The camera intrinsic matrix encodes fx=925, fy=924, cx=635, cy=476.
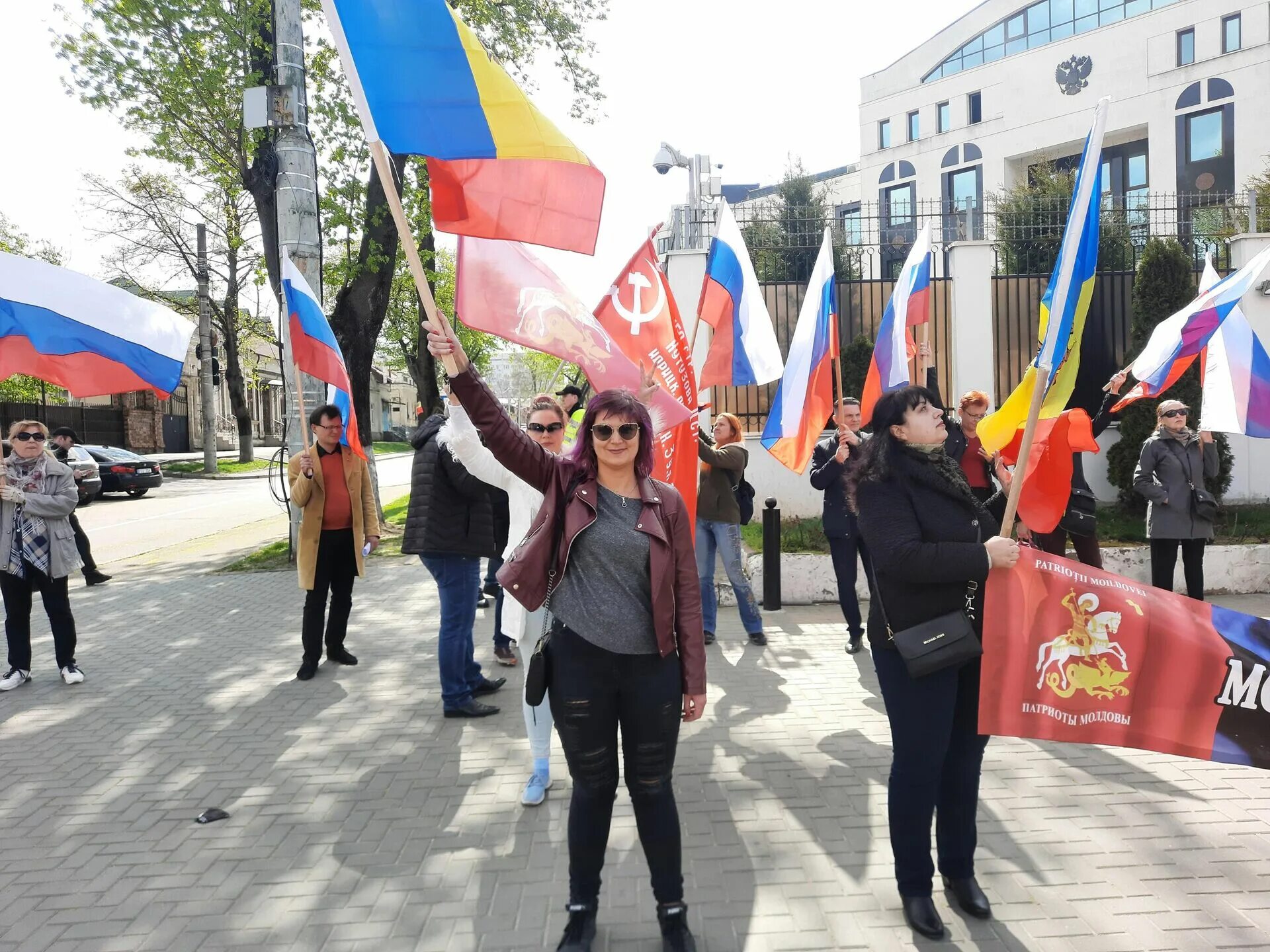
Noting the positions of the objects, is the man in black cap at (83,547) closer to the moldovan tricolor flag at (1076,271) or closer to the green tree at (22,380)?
the moldovan tricolor flag at (1076,271)

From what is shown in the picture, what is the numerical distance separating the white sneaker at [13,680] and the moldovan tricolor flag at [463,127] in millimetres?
5182

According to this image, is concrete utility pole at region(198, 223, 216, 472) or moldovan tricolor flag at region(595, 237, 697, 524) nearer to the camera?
moldovan tricolor flag at region(595, 237, 697, 524)

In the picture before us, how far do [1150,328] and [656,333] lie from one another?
9381 millimetres

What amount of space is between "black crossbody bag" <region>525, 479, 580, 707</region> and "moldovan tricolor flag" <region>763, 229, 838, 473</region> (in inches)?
150

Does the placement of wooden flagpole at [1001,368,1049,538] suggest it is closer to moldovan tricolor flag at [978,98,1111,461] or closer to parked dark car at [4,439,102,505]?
moldovan tricolor flag at [978,98,1111,461]

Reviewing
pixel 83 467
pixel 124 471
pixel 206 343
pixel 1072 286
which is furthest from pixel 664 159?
pixel 206 343

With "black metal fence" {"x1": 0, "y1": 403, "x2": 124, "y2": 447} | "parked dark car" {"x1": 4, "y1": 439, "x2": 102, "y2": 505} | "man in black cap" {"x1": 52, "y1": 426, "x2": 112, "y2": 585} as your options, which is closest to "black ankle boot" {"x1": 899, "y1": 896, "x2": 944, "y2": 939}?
"man in black cap" {"x1": 52, "y1": 426, "x2": 112, "y2": 585}

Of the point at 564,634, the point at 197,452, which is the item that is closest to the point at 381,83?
the point at 564,634

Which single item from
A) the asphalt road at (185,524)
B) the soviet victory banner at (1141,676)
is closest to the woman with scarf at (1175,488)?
the soviet victory banner at (1141,676)

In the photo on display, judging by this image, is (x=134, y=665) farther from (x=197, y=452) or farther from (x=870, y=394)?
(x=197, y=452)

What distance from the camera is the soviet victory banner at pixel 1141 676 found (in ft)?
11.1

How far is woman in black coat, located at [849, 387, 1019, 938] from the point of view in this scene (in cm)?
303

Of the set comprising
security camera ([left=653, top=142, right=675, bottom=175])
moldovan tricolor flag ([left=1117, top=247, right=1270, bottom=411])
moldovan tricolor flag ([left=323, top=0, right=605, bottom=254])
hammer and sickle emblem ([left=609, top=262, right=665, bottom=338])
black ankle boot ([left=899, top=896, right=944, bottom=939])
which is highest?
security camera ([left=653, top=142, right=675, bottom=175])

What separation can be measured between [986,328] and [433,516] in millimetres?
9773
